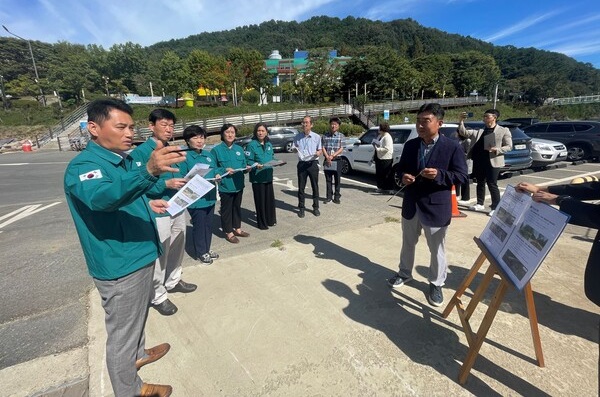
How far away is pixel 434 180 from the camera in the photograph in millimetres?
2752

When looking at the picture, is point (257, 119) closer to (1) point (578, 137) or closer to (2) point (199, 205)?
(1) point (578, 137)

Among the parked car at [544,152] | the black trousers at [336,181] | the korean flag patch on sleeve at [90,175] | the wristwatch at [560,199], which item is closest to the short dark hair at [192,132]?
the korean flag patch on sleeve at [90,175]

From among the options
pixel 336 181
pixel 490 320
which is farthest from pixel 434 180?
pixel 336 181

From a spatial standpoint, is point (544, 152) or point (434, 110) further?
point (544, 152)

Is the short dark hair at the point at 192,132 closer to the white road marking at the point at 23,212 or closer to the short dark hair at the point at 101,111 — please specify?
the short dark hair at the point at 101,111

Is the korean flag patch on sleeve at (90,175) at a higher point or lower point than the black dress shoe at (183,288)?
higher

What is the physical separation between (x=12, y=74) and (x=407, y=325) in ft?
253

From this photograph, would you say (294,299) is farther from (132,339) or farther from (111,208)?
(111,208)

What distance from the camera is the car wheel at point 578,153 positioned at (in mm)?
11008

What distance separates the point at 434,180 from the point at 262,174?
2893 millimetres

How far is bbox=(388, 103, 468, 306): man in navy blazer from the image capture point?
278 cm

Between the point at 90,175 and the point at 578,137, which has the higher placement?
the point at 90,175

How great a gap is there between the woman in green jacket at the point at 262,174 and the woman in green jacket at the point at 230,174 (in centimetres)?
27

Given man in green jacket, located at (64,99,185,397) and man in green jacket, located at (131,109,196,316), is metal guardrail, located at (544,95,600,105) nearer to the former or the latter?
man in green jacket, located at (131,109,196,316)
